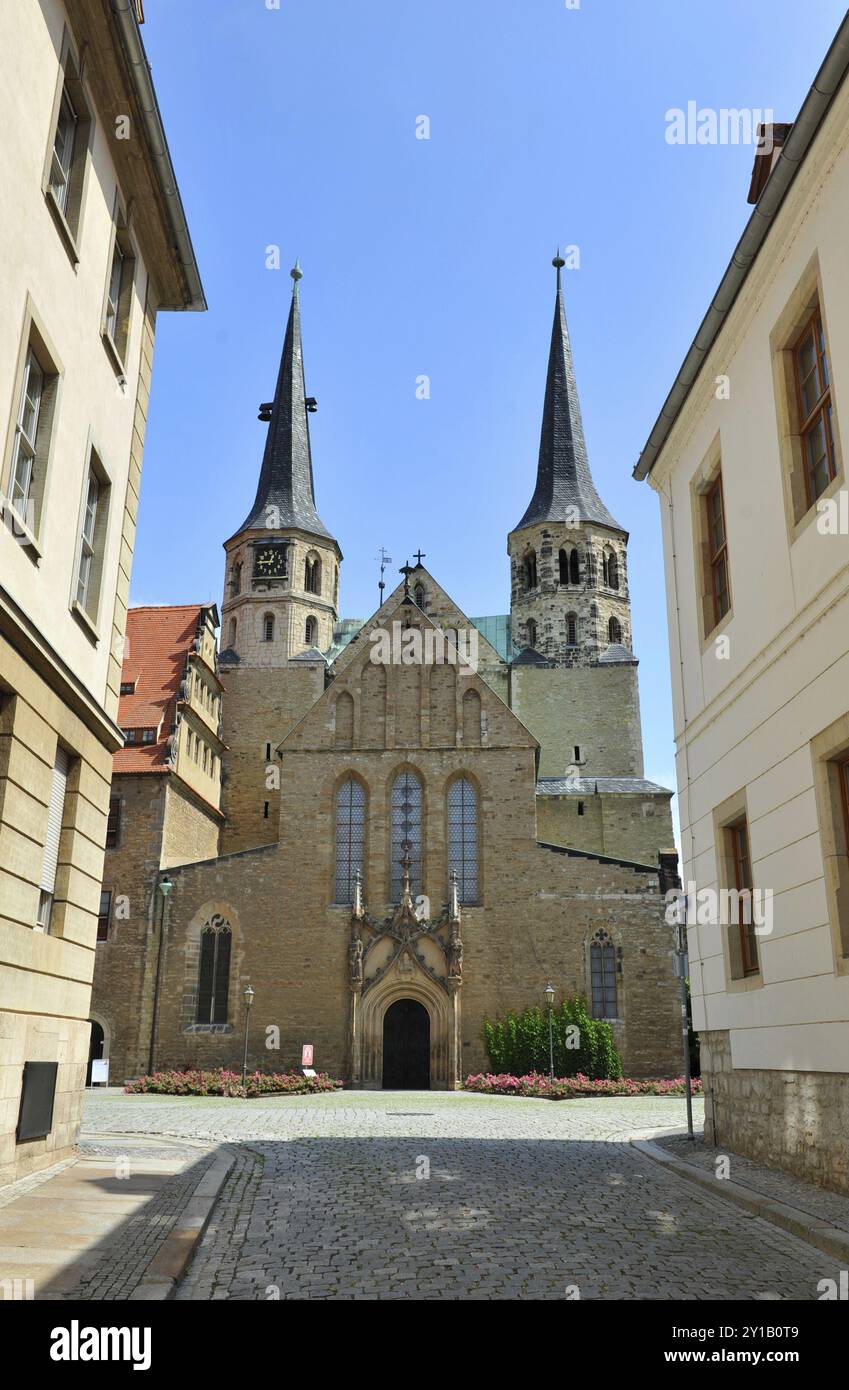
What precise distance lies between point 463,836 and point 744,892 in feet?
71.9

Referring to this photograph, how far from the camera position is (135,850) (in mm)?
32562

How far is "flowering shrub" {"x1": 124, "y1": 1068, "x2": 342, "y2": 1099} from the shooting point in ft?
89.4

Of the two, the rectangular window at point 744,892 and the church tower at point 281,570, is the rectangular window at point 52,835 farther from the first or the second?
the church tower at point 281,570

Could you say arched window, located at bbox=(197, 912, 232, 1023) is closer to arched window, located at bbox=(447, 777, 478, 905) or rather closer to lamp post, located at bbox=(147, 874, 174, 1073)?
lamp post, located at bbox=(147, 874, 174, 1073)

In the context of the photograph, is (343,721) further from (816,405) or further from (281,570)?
(816,405)

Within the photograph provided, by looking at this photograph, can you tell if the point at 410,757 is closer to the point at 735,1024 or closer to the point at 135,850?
the point at 135,850

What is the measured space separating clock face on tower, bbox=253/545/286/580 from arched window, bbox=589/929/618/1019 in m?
21.3

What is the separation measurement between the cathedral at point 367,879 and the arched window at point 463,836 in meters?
0.05

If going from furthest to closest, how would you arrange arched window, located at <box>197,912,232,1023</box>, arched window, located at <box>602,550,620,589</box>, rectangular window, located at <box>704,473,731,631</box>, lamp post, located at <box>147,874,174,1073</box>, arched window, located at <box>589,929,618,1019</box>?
arched window, located at <box>602,550,620,589</box> < arched window, located at <box>197,912,232,1023</box> < arched window, located at <box>589,929,618,1019</box> < lamp post, located at <box>147,874,174,1073</box> < rectangular window, located at <box>704,473,731,631</box>

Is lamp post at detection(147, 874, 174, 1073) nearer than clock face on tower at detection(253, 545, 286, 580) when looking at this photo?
Yes

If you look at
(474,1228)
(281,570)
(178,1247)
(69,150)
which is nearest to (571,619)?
(281,570)

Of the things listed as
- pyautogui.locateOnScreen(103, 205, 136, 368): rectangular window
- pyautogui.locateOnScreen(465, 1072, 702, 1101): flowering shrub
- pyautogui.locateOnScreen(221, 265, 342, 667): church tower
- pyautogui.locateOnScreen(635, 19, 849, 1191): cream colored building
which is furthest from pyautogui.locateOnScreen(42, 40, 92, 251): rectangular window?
pyautogui.locateOnScreen(221, 265, 342, 667): church tower

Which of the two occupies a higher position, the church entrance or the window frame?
the window frame

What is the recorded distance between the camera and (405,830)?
Result: 3412 centimetres
